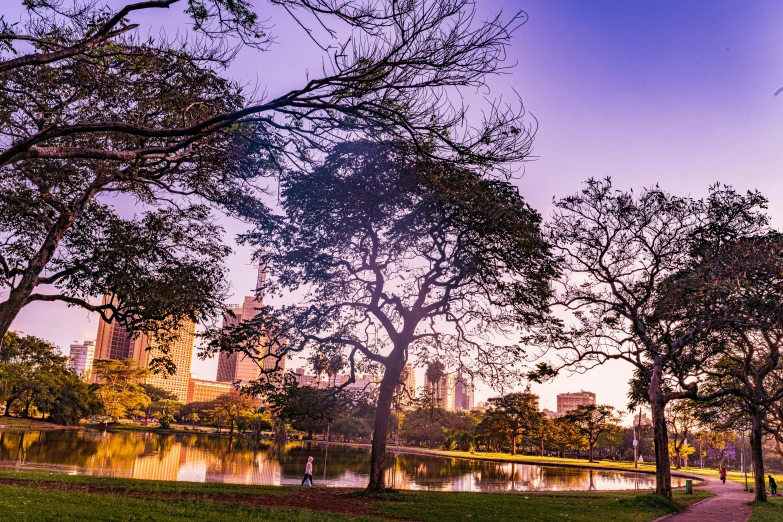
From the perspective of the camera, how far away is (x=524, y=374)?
704 inches

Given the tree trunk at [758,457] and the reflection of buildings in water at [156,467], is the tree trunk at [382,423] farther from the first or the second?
the tree trunk at [758,457]

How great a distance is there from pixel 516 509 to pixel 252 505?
6869 mm

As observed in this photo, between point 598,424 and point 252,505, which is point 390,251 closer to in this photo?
point 252,505

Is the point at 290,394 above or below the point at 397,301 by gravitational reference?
below

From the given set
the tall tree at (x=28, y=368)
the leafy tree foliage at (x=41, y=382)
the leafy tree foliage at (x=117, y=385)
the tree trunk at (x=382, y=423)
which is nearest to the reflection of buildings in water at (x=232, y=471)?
the tree trunk at (x=382, y=423)

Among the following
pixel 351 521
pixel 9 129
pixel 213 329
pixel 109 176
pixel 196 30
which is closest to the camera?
pixel 196 30

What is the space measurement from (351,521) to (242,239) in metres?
8.29

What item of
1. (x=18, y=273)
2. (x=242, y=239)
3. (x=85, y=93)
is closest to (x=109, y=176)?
(x=85, y=93)

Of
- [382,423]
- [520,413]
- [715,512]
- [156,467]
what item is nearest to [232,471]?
[156,467]

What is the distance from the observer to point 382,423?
53.4ft

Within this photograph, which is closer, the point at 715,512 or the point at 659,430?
the point at 715,512

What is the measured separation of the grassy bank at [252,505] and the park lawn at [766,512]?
2.27 meters

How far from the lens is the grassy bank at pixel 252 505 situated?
9.25m

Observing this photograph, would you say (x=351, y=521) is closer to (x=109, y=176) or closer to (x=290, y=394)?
(x=290, y=394)
